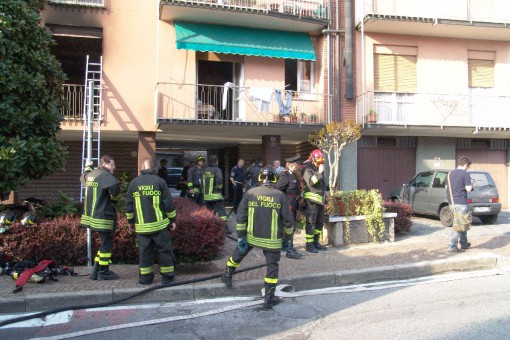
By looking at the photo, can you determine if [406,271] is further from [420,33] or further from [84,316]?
[420,33]

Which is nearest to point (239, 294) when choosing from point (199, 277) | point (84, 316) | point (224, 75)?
point (199, 277)

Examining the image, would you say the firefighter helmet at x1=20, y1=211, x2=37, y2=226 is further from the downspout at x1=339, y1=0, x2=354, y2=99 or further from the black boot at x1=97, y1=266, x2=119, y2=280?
the downspout at x1=339, y1=0, x2=354, y2=99

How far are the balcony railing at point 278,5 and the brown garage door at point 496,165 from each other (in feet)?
27.4

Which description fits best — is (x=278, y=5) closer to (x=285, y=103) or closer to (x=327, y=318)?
(x=285, y=103)

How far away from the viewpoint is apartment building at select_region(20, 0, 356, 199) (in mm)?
13312

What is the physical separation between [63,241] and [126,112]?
24.6 ft

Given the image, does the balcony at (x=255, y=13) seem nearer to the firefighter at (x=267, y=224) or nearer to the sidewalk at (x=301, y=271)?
the sidewalk at (x=301, y=271)

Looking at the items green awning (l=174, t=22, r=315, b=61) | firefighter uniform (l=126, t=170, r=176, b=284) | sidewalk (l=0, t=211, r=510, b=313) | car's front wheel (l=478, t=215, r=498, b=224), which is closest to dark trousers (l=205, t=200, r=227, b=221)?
sidewalk (l=0, t=211, r=510, b=313)

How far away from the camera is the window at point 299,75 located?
15500mm

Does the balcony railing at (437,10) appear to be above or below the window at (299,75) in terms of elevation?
above

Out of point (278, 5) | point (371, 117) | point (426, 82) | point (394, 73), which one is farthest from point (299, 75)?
point (426, 82)

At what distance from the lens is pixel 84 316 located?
5.12 meters

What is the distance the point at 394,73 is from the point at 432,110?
190 centimetres

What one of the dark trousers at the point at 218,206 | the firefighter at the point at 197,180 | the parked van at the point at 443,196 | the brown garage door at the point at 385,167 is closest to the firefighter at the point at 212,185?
the dark trousers at the point at 218,206
